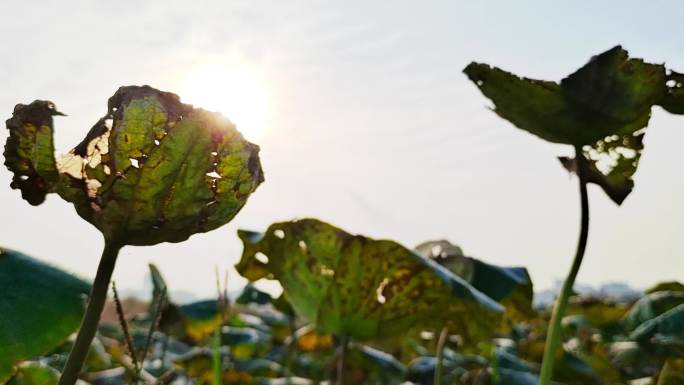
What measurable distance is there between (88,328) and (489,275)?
1.70 meters

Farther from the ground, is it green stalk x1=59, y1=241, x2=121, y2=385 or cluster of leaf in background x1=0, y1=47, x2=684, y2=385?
cluster of leaf in background x1=0, y1=47, x2=684, y2=385

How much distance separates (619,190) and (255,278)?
130cm

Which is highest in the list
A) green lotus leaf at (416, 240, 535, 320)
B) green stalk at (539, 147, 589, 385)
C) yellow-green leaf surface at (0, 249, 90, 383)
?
green lotus leaf at (416, 240, 535, 320)

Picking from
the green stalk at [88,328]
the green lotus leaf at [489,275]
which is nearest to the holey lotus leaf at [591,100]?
the green stalk at [88,328]

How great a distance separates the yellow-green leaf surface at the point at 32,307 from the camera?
4.00 feet

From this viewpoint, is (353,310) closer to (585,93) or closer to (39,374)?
(39,374)

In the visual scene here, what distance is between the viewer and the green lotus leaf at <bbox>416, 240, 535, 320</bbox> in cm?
256

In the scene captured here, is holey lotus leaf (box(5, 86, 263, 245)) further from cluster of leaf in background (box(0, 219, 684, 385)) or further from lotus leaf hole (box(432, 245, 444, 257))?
lotus leaf hole (box(432, 245, 444, 257))

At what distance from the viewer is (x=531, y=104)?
1.40 m

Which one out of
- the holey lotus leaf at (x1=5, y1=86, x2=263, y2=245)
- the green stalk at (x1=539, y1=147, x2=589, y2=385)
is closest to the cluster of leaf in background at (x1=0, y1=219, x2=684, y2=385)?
the holey lotus leaf at (x1=5, y1=86, x2=263, y2=245)

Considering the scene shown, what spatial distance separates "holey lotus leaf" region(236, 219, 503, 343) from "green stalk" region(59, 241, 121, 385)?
111 centimetres

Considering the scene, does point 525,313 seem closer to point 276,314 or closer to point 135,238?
point 135,238

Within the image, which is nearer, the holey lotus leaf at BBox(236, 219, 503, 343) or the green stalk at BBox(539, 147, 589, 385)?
the green stalk at BBox(539, 147, 589, 385)

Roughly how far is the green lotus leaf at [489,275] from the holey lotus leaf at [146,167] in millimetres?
1524
